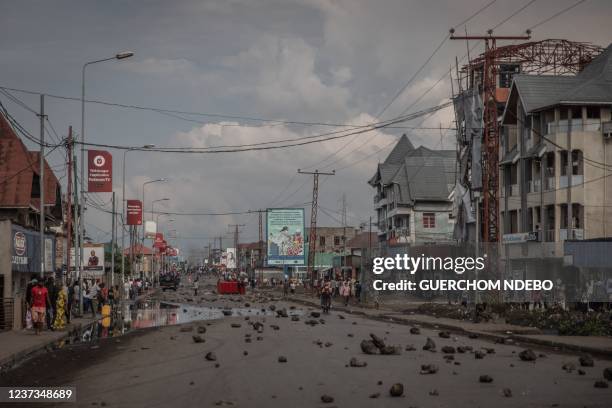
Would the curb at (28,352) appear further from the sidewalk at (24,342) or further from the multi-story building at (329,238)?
the multi-story building at (329,238)

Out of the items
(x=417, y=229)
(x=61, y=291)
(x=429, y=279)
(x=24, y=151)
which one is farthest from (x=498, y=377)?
(x=417, y=229)

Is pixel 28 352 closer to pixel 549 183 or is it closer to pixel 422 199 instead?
pixel 549 183

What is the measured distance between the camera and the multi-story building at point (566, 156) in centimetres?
5328

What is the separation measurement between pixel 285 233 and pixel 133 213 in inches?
834

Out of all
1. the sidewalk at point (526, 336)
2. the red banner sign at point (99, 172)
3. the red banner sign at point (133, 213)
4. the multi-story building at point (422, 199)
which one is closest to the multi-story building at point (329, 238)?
the multi-story building at point (422, 199)

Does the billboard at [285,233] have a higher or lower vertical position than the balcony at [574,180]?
lower

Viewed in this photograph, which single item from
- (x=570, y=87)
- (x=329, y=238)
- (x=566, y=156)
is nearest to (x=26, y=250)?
(x=566, y=156)

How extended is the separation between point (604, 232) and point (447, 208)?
163 ft

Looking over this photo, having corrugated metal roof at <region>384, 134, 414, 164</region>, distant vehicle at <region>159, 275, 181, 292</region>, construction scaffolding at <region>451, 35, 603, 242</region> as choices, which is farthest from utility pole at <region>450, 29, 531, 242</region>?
corrugated metal roof at <region>384, 134, 414, 164</region>

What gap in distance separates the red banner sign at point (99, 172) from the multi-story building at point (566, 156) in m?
23.5

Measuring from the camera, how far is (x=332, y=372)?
16656 mm

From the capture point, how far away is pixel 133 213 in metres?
73.7

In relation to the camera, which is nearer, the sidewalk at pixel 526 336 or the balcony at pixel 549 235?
the sidewalk at pixel 526 336

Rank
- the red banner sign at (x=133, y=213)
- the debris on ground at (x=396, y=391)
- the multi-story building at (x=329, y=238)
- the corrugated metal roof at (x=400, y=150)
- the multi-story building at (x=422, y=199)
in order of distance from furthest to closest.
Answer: the multi-story building at (x=329, y=238)
the corrugated metal roof at (x=400, y=150)
the multi-story building at (x=422, y=199)
the red banner sign at (x=133, y=213)
the debris on ground at (x=396, y=391)
